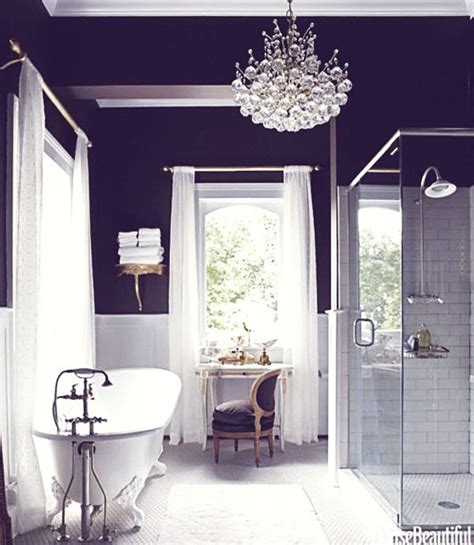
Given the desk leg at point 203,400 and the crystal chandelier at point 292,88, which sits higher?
the crystal chandelier at point 292,88

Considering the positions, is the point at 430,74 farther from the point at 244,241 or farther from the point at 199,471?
the point at 199,471

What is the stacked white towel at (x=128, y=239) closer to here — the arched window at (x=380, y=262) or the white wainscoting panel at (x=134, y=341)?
the white wainscoting panel at (x=134, y=341)

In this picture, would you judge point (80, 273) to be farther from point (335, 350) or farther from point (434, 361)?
point (434, 361)

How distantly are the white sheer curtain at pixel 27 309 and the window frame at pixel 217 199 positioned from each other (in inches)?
111

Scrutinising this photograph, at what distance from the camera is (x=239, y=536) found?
3.79 meters

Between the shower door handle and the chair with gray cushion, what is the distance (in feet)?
3.19

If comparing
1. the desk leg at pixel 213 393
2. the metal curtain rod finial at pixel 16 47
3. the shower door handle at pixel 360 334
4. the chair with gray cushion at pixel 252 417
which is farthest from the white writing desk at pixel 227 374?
the metal curtain rod finial at pixel 16 47

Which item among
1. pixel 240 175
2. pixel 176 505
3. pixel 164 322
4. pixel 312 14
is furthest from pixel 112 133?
pixel 176 505

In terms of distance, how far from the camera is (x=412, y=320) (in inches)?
173

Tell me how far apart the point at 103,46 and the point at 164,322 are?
278 centimetres

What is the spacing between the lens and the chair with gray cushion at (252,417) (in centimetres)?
532

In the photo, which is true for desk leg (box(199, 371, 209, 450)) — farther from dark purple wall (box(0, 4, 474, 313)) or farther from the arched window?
dark purple wall (box(0, 4, 474, 313))

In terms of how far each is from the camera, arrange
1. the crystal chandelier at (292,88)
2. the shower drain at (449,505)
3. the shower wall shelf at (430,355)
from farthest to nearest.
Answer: the shower wall shelf at (430,355) < the shower drain at (449,505) < the crystal chandelier at (292,88)

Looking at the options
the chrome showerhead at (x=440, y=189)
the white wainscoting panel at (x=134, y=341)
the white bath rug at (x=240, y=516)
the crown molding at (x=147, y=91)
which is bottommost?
the white bath rug at (x=240, y=516)
